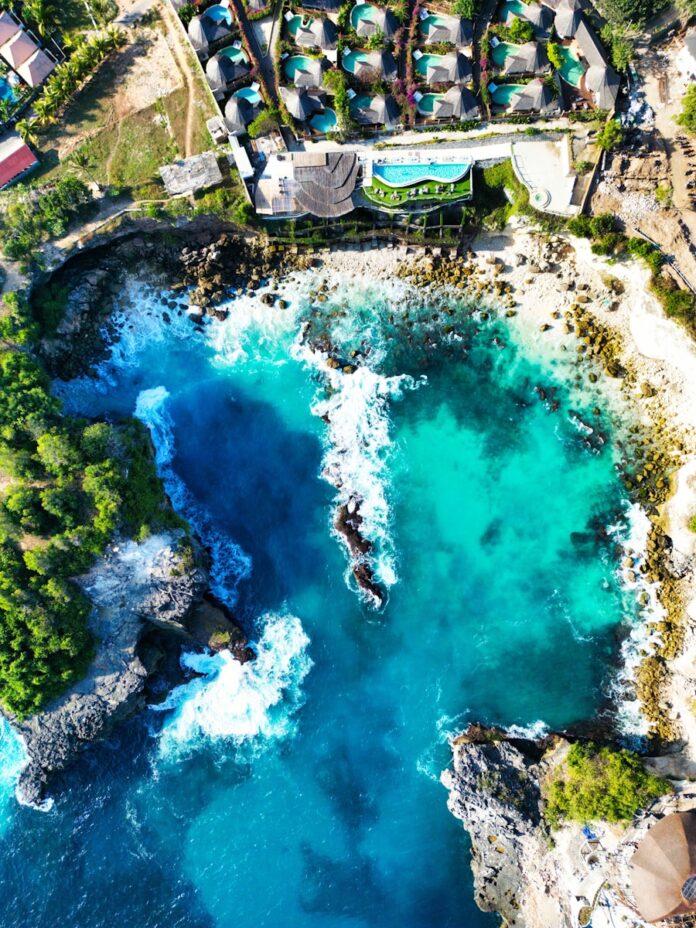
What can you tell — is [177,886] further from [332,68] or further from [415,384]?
[332,68]

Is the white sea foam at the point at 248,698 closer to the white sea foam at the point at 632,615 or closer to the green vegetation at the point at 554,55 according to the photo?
the white sea foam at the point at 632,615

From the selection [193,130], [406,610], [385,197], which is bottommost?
[406,610]

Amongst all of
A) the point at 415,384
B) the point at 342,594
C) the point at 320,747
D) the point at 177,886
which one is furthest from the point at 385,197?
the point at 177,886

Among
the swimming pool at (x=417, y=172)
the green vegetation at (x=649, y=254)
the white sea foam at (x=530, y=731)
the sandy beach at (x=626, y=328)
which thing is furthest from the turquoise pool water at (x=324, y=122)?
the white sea foam at (x=530, y=731)

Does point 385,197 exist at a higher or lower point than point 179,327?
higher

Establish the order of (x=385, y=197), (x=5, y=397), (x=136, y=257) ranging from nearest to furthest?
1. (x=5, y=397)
2. (x=385, y=197)
3. (x=136, y=257)

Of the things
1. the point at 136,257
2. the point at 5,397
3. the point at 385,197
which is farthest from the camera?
the point at 136,257
